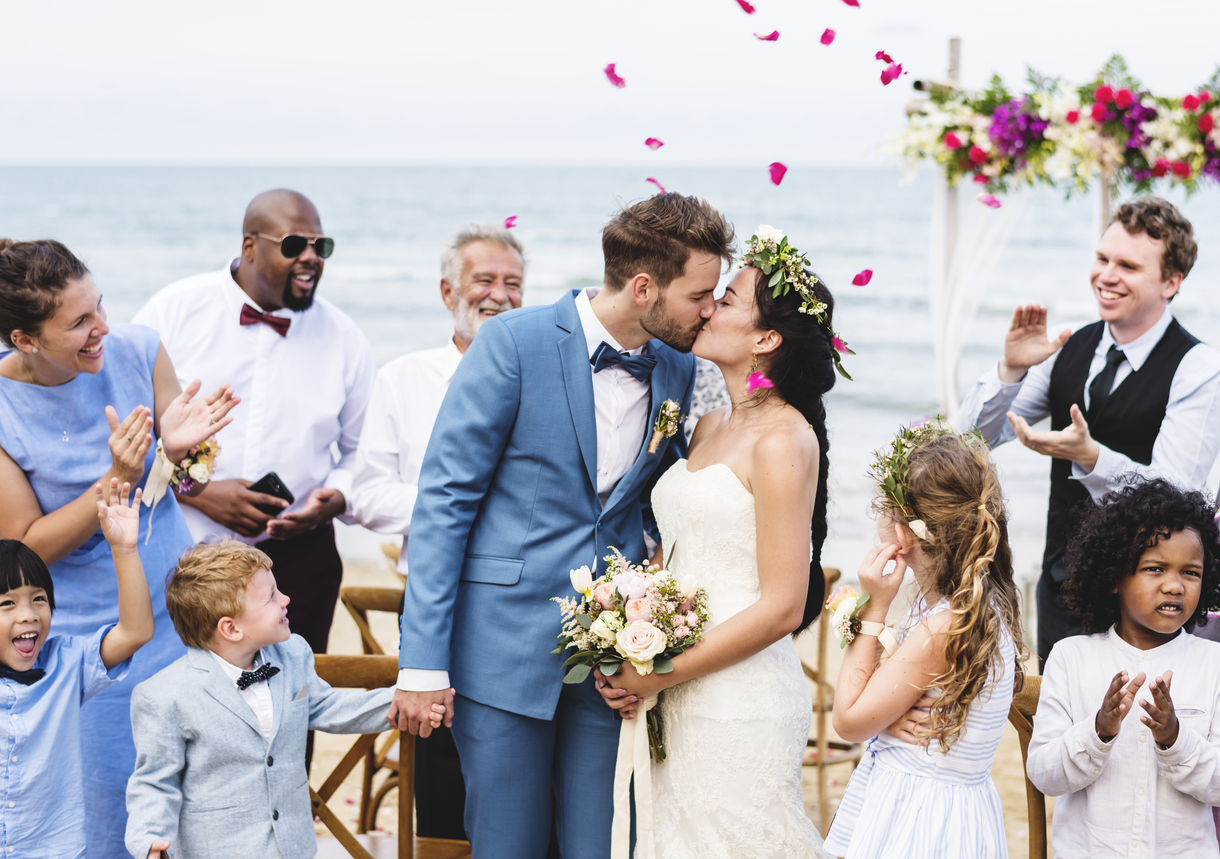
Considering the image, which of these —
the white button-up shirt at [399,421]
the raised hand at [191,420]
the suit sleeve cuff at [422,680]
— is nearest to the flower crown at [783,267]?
the suit sleeve cuff at [422,680]

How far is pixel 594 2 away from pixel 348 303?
45.2 feet

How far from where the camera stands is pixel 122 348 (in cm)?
356

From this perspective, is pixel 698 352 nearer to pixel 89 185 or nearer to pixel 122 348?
pixel 122 348

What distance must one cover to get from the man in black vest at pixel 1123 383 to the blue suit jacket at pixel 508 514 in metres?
1.76

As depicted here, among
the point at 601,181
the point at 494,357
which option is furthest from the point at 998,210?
the point at 601,181

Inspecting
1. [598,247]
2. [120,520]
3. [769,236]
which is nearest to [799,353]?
[769,236]

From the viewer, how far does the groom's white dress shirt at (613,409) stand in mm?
3117

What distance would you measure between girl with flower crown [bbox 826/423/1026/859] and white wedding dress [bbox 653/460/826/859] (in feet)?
0.64

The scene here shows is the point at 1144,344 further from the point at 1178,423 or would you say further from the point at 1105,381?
the point at 1178,423

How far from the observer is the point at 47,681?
2920mm

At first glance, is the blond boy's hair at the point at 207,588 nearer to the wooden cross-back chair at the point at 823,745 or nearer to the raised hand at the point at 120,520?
the raised hand at the point at 120,520

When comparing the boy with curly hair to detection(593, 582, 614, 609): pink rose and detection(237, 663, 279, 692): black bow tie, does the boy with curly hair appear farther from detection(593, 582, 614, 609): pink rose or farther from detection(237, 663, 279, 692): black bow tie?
detection(237, 663, 279, 692): black bow tie

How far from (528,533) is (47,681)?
139 centimetres

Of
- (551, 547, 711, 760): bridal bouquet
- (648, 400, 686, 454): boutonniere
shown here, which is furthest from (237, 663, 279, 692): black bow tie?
(648, 400, 686, 454): boutonniere
